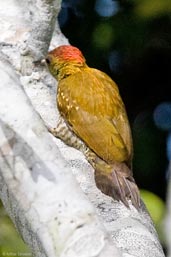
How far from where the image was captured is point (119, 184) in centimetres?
286

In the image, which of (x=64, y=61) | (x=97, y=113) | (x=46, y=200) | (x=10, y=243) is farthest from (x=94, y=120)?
(x=46, y=200)

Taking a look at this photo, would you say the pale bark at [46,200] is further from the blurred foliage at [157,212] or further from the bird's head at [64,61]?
the bird's head at [64,61]

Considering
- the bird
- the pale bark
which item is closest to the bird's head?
the bird

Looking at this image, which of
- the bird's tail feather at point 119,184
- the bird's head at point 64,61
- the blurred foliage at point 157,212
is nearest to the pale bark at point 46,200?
the bird's tail feather at point 119,184

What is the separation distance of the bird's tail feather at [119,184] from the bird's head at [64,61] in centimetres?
51

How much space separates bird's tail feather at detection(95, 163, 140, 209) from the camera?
2.58 m

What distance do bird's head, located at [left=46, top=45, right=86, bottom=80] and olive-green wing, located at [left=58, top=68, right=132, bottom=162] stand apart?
0.12 feet

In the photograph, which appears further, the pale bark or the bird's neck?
the bird's neck

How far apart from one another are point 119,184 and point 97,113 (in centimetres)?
43

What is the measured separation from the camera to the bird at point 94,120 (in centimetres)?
289

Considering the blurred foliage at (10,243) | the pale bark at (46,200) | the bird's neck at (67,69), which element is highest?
the pale bark at (46,200)

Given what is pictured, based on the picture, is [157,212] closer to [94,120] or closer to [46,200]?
[94,120]

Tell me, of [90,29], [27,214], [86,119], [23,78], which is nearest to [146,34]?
[90,29]

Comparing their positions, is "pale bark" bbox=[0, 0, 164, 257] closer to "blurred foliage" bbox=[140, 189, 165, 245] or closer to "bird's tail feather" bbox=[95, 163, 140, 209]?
"bird's tail feather" bbox=[95, 163, 140, 209]
